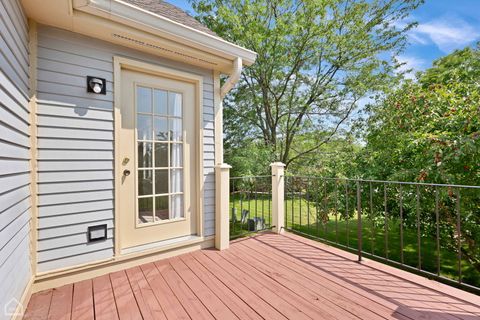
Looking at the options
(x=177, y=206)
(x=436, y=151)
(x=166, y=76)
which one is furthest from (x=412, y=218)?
(x=166, y=76)

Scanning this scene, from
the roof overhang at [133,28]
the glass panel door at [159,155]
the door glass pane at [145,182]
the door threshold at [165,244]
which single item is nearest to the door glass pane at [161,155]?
the glass panel door at [159,155]

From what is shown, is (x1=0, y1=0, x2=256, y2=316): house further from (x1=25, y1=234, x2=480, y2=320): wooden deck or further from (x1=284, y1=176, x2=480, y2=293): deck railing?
(x1=284, y1=176, x2=480, y2=293): deck railing

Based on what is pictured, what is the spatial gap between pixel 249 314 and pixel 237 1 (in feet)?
26.6

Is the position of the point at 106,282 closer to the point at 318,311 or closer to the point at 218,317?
the point at 218,317

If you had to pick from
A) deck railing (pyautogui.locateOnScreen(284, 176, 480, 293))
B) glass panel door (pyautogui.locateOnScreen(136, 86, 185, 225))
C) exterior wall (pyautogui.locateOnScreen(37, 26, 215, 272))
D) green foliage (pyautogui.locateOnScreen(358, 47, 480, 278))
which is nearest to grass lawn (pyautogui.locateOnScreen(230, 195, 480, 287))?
deck railing (pyautogui.locateOnScreen(284, 176, 480, 293))

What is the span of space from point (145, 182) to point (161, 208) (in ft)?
1.13

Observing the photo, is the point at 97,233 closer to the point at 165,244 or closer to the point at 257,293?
the point at 165,244

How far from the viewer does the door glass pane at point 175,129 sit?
9.28 ft

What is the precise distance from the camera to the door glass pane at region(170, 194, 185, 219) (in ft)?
9.32

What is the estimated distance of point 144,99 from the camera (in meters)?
2.63

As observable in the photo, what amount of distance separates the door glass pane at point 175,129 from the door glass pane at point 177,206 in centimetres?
67

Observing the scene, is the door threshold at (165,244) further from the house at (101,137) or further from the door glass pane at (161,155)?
the door glass pane at (161,155)

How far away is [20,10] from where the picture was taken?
5.77ft

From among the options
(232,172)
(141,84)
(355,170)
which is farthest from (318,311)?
(232,172)
